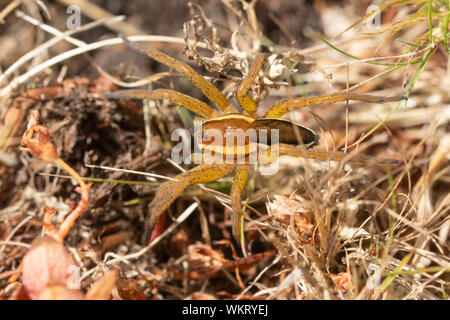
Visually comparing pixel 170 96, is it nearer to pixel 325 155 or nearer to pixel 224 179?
pixel 224 179

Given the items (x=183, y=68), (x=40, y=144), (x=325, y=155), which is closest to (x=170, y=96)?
(x=183, y=68)

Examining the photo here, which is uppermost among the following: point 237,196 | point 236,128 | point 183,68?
point 183,68

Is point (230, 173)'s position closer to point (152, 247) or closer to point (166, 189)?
point (166, 189)

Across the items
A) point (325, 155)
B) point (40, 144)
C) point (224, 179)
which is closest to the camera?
point (40, 144)

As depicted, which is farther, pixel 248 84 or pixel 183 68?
pixel 183 68

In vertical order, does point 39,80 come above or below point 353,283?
above

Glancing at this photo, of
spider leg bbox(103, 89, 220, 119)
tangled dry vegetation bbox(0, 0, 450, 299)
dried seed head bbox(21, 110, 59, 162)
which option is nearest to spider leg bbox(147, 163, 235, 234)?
tangled dry vegetation bbox(0, 0, 450, 299)
